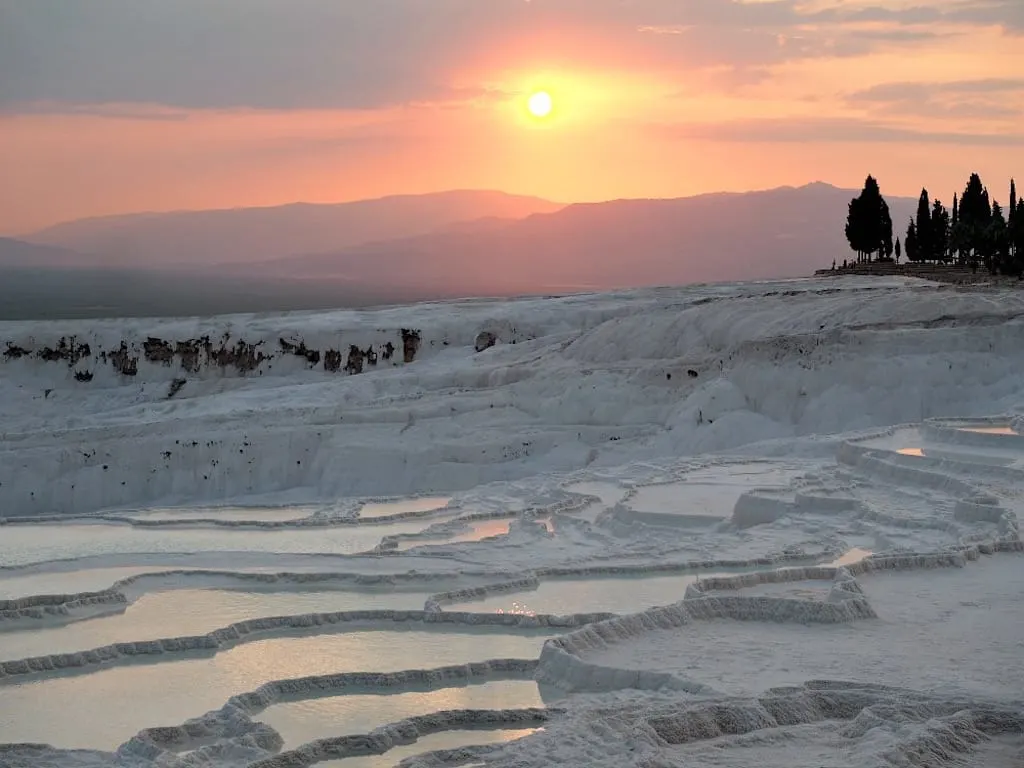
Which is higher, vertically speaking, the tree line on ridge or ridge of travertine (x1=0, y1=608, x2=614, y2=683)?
the tree line on ridge

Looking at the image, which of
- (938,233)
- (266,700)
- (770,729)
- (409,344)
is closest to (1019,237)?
(938,233)

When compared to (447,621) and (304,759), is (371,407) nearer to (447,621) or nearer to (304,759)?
(447,621)

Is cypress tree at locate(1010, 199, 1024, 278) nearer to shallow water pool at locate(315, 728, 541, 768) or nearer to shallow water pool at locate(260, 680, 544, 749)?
shallow water pool at locate(260, 680, 544, 749)

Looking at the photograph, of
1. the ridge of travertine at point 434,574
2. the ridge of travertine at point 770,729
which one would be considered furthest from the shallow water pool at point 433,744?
the ridge of travertine at point 434,574

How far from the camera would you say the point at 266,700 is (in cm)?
782

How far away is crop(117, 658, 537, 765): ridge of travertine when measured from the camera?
694 centimetres

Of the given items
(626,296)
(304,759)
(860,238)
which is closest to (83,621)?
(304,759)

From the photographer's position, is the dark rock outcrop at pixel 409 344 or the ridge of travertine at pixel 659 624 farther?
the dark rock outcrop at pixel 409 344

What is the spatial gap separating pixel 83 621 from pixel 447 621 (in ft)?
8.81

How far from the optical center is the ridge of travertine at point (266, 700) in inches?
273

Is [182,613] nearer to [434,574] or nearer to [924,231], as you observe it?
[434,574]

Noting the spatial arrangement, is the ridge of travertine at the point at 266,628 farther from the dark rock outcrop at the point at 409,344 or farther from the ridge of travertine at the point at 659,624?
the dark rock outcrop at the point at 409,344

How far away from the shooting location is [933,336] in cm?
2081

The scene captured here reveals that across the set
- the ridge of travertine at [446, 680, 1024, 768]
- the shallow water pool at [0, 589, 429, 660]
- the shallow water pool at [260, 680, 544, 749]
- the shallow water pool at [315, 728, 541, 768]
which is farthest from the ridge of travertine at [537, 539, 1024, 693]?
the shallow water pool at [0, 589, 429, 660]
